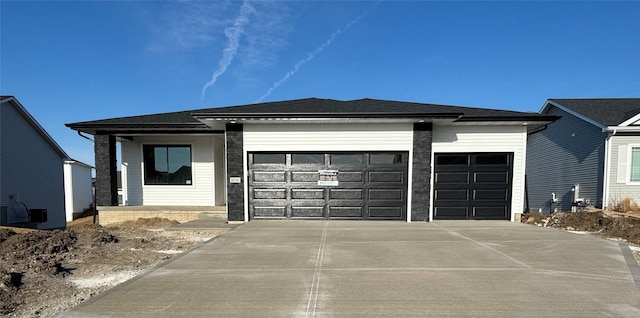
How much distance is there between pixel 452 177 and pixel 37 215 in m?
19.0

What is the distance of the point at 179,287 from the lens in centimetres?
383

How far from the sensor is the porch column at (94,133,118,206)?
10.1 m

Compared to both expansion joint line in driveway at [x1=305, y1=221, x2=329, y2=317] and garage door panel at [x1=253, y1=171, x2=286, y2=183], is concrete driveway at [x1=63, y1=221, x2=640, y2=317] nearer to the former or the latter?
expansion joint line in driveway at [x1=305, y1=221, x2=329, y2=317]

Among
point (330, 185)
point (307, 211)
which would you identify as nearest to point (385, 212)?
point (330, 185)

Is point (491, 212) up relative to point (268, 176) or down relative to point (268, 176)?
down

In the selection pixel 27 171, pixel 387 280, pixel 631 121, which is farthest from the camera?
pixel 27 171

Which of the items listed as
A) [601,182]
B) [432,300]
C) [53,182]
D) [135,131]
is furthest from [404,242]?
[53,182]

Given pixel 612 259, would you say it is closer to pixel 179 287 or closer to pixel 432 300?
pixel 432 300

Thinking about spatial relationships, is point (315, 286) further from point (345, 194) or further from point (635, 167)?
point (635, 167)

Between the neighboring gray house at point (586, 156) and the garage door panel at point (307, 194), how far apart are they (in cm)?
876

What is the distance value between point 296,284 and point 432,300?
1.70 metres

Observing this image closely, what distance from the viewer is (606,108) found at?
13.8 m

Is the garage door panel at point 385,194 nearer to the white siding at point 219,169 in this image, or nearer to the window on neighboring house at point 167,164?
the white siding at point 219,169

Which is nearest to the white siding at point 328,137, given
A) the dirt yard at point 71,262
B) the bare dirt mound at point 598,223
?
the dirt yard at point 71,262
